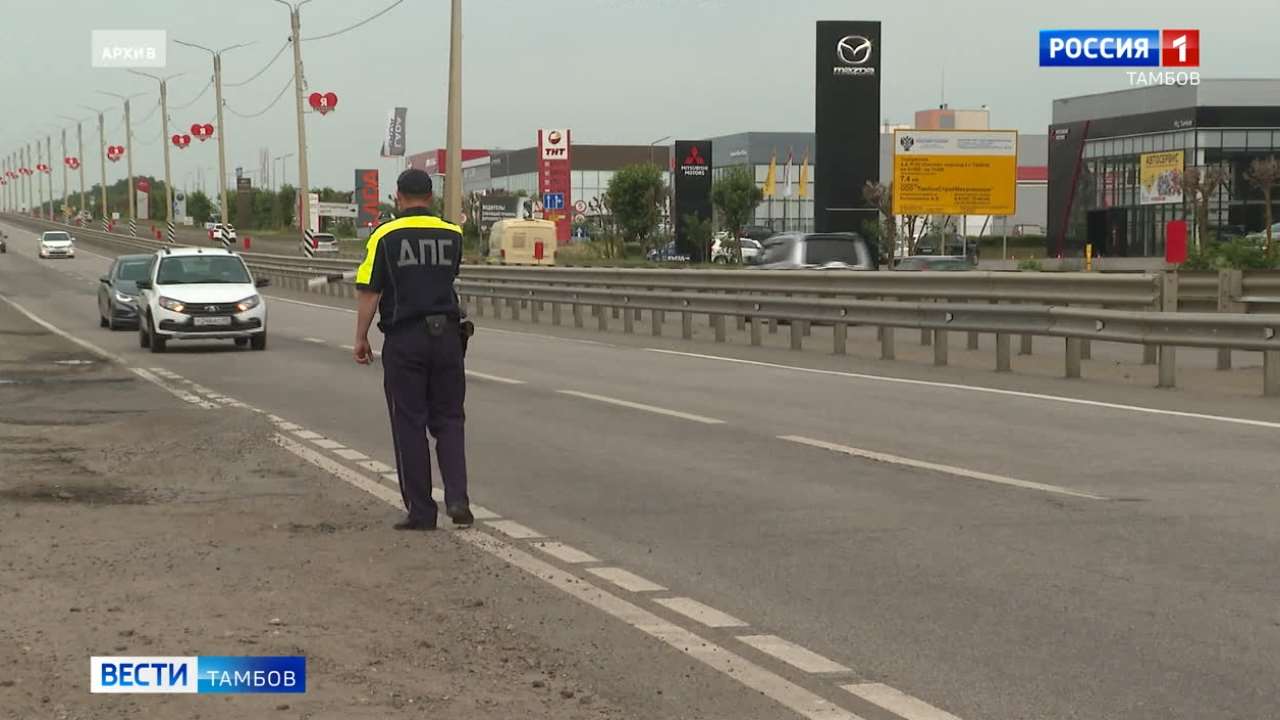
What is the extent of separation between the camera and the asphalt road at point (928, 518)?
6031mm

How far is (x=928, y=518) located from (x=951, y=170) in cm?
4680

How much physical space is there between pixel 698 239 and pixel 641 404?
194ft

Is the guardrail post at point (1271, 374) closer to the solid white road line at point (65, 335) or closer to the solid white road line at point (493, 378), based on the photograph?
the solid white road line at point (493, 378)

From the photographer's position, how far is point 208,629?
6.59m

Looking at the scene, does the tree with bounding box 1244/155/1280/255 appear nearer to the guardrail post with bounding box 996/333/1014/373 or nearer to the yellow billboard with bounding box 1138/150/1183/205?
the yellow billboard with bounding box 1138/150/1183/205

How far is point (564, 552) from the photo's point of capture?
839cm

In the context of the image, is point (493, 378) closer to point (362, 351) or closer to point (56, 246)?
point (362, 351)

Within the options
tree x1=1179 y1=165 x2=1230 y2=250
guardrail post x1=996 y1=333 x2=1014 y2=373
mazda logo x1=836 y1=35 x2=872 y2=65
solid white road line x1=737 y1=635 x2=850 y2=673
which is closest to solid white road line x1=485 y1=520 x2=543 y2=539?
solid white road line x1=737 y1=635 x2=850 y2=673

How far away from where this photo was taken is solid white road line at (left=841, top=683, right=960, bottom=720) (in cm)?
537

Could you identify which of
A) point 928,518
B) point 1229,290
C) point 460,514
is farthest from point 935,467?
point 1229,290

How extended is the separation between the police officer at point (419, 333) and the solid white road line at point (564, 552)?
0.74 metres

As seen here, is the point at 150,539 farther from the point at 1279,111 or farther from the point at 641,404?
the point at 1279,111

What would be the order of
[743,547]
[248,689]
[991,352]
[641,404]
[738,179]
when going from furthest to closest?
[738,179]
[991,352]
[641,404]
[743,547]
[248,689]

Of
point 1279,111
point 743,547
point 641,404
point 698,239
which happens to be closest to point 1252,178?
point 1279,111
